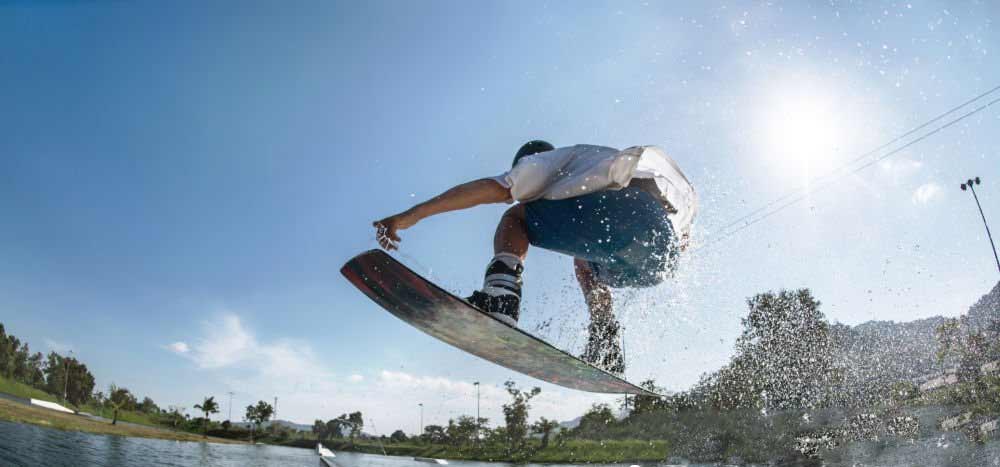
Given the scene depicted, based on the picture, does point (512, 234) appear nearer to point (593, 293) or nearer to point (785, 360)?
point (593, 293)

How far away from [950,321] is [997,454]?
11.3 metres

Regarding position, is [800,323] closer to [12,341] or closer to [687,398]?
[687,398]

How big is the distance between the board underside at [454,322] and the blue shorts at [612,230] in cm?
78

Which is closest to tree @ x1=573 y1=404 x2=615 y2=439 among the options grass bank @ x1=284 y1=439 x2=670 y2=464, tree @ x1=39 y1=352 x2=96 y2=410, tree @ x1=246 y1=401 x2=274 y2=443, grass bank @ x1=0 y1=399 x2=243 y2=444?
grass bank @ x1=284 y1=439 x2=670 y2=464

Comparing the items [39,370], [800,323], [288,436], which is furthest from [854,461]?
[39,370]

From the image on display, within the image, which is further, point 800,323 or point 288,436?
point 288,436

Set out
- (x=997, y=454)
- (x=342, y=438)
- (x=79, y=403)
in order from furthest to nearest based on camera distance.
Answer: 1. (x=79, y=403)
2. (x=342, y=438)
3. (x=997, y=454)

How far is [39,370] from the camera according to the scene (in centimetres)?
12938

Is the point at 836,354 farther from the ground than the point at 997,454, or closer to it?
farther from the ground

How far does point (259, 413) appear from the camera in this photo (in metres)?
118

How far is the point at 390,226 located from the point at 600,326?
2203 mm

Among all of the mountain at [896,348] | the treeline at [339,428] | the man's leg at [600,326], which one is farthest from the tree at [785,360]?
the treeline at [339,428]

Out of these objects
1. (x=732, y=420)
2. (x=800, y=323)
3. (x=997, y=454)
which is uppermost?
(x=800, y=323)

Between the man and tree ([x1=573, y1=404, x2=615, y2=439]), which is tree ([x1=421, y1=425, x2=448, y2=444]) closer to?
tree ([x1=573, y1=404, x2=615, y2=439])
